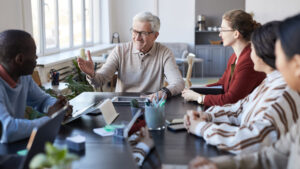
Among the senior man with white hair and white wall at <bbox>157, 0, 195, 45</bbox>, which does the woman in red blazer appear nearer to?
the senior man with white hair

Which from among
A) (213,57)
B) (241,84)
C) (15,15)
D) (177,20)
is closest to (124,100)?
(241,84)

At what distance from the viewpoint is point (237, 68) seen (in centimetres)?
240

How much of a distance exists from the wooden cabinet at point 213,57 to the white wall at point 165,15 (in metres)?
0.36

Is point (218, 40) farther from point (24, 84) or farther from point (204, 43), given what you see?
point (24, 84)

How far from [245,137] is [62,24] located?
199 inches

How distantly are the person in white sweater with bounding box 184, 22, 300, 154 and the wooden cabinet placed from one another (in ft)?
22.2

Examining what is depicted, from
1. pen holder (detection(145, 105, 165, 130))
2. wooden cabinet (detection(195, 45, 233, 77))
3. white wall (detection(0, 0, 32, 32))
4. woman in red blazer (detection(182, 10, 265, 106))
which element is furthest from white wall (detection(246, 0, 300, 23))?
pen holder (detection(145, 105, 165, 130))

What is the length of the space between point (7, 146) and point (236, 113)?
1.15 metres

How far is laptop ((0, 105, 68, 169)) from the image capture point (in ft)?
3.76

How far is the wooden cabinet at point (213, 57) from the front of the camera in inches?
329

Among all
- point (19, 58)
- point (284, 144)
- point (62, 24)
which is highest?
point (62, 24)

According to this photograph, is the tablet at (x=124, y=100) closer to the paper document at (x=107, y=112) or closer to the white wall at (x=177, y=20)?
the paper document at (x=107, y=112)

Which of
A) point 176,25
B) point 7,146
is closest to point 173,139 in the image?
point 7,146

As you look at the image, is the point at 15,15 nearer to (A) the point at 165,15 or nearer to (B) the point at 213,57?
(A) the point at 165,15
